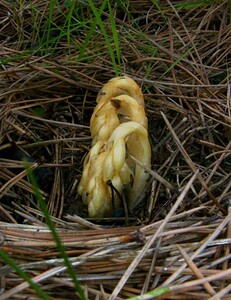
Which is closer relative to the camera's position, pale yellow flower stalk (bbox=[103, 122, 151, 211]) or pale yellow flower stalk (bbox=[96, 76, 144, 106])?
pale yellow flower stalk (bbox=[103, 122, 151, 211])

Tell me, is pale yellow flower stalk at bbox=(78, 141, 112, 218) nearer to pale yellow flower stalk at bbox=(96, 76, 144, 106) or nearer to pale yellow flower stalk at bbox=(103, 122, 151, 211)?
pale yellow flower stalk at bbox=(103, 122, 151, 211)

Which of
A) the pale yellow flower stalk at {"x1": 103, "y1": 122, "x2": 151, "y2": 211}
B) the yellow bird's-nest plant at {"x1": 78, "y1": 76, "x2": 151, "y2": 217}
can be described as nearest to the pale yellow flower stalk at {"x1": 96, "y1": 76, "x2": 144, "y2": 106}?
the yellow bird's-nest plant at {"x1": 78, "y1": 76, "x2": 151, "y2": 217}

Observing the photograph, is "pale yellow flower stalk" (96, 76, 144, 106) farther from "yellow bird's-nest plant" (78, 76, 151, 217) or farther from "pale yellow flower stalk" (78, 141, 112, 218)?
"pale yellow flower stalk" (78, 141, 112, 218)

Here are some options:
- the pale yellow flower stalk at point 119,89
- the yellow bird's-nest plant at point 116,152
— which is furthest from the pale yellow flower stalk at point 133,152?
the pale yellow flower stalk at point 119,89

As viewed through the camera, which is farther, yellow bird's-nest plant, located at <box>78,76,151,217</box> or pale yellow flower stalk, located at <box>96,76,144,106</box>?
pale yellow flower stalk, located at <box>96,76,144,106</box>

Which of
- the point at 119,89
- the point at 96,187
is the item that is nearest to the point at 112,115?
→ the point at 119,89

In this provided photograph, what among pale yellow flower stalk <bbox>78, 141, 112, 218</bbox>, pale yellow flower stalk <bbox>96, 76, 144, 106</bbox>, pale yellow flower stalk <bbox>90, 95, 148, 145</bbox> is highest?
pale yellow flower stalk <bbox>96, 76, 144, 106</bbox>

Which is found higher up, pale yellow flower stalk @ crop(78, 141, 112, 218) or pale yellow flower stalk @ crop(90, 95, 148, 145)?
pale yellow flower stalk @ crop(90, 95, 148, 145)

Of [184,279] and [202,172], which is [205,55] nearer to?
[202,172]

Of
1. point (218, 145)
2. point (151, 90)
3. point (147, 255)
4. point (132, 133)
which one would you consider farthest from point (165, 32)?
point (147, 255)

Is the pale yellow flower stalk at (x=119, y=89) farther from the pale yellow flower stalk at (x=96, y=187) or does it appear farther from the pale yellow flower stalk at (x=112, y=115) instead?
the pale yellow flower stalk at (x=96, y=187)
